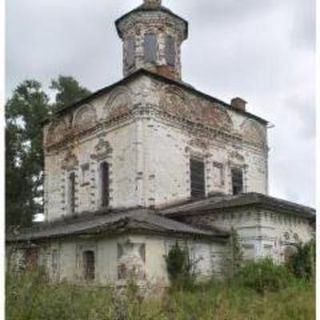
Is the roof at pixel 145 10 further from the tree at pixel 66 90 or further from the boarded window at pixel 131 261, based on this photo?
the boarded window at pixel 131 261

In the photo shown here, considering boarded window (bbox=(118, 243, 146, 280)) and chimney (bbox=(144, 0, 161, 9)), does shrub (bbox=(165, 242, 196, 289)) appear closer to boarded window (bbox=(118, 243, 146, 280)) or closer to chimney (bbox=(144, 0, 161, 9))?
boarded window (bbox=(118, 243, 146, 280))

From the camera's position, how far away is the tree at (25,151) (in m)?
23.1

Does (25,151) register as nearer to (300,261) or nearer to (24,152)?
(24,152)

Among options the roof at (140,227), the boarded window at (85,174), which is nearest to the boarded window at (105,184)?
the boarded window at (85,174)

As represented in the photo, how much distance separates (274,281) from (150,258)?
2683mm

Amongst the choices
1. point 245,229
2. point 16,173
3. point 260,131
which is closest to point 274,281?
point 245,229

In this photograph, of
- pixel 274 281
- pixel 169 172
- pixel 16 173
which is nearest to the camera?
pixel 274 281

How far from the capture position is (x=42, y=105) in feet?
79.9

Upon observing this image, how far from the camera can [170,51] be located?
1981 centimetres

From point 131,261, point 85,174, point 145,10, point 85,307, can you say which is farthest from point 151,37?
point 85,307

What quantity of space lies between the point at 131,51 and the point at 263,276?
10121 mm

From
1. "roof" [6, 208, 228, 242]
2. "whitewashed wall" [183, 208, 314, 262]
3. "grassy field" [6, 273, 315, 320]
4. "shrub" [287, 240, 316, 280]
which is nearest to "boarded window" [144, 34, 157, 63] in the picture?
"roof" [6, 208, 228, 242]

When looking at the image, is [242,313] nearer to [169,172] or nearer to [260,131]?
[169,172]

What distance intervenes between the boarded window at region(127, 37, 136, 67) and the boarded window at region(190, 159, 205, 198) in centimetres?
411
